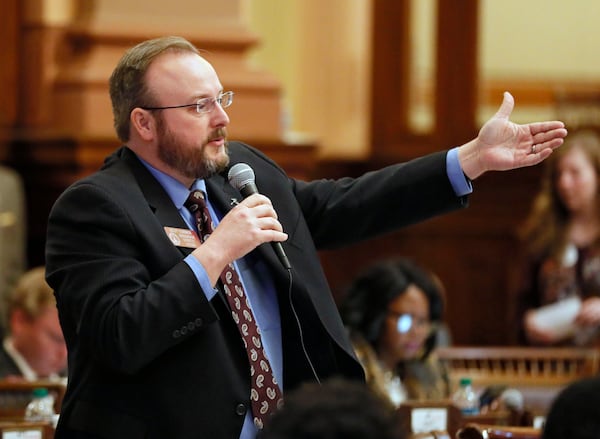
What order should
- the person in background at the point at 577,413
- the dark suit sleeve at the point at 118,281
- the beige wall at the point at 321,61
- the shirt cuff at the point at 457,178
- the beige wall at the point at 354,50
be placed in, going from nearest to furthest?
the person in background at the point at 577,413 → the dark suit sleeve at the point at 118,281 → the shirt cuff at the point at 457,178 → the beige wall at the point at 354,50 → the beige wall at the point at 321,61

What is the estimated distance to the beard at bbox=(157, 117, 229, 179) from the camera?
9.89 feet

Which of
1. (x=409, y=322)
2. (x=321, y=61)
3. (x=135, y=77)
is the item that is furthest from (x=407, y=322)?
(x=321, y=61)

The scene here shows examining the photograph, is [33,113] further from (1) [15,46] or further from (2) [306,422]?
(2) [306,422]

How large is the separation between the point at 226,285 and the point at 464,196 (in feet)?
2.05

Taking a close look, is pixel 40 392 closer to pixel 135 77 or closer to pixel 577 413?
pixel 135 77

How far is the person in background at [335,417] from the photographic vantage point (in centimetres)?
181

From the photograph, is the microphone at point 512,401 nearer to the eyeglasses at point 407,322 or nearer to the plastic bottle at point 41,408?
the eyeglasses at point 407,322

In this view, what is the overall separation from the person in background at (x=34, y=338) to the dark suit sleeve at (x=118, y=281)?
1957 mm

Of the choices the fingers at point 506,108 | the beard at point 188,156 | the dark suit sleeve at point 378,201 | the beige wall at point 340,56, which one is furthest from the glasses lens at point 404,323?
the beige wall at point 340,56

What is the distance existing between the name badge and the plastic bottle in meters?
1.07

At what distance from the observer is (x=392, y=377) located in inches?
198

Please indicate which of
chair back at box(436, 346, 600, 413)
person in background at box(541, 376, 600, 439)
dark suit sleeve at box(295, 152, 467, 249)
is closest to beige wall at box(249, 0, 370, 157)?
chair back at box(436, 346, 600, 413)

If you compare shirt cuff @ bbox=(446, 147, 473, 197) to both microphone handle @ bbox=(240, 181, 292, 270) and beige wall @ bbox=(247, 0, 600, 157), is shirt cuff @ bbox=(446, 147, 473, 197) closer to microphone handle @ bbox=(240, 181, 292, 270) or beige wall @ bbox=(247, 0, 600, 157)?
microphone handle @ bbox=(240, 181, 292, 270)

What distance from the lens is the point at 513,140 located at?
3139 millimetres
